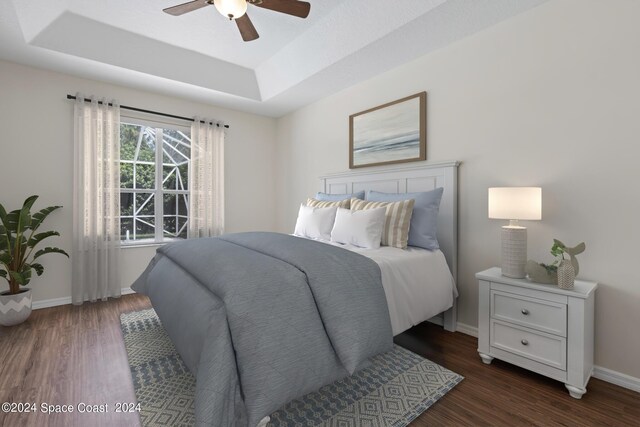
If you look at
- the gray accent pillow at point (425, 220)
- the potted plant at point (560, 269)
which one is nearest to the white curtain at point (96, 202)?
the gray accent pillow at point (425, 220)

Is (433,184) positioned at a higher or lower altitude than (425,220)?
higher

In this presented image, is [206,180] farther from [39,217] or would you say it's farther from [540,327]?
[540,327]

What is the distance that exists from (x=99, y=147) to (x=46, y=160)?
0.49 meters

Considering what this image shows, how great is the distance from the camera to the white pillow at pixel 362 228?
2348 mm

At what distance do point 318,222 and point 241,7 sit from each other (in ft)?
5.61

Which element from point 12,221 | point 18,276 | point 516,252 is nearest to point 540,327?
point 516,252

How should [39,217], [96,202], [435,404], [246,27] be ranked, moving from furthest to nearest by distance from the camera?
[96,202], [39,217], [246,27], [435,404]

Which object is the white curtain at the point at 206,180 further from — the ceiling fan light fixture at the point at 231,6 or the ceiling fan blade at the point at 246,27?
the ceiling fan light fixture at the point at 231,6

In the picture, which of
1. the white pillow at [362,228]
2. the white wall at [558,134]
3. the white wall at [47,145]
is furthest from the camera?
the white wall at [47,145]

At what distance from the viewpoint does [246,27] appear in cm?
216

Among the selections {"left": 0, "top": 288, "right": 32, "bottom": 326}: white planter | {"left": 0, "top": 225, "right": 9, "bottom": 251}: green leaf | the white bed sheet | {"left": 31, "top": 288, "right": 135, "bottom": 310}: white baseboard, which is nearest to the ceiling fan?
the white bed sheet

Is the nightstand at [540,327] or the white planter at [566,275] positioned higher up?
the white planter at [566,275]

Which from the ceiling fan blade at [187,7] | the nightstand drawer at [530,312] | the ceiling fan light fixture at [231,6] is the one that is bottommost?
the nightstand drawer at [530,312]

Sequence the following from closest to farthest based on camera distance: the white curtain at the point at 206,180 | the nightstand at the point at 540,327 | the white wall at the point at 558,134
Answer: the nightstand at the point at 540,327, the white wall at the point at 558,134, the white curtain at the point at 206,180
